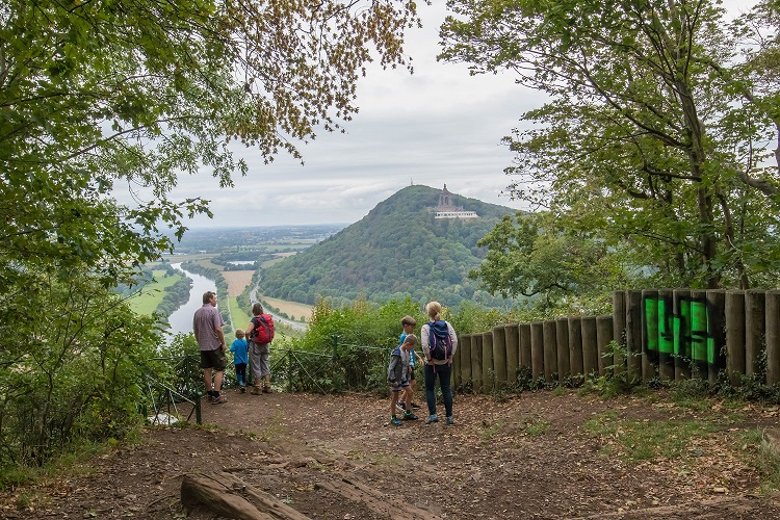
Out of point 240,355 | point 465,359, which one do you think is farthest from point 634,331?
point 240,355

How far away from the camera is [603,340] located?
9500 mm

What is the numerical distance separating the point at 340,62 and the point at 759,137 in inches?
240

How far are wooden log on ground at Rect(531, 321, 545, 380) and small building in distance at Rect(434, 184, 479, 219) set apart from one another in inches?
1479

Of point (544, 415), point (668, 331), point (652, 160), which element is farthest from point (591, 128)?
point (544, 415)

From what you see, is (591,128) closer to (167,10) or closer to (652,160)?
(652,160)

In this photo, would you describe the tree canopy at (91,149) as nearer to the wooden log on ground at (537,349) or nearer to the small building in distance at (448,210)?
the wooden log on ground at (537,349)

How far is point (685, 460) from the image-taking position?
5906 mm

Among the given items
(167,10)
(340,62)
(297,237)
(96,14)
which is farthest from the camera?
(297,237)

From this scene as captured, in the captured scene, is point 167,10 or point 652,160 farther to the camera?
point 652,160

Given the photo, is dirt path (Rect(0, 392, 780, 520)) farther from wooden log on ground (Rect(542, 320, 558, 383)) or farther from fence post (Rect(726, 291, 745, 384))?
wooden log on ground (Rect(542, 320, 558, 383))

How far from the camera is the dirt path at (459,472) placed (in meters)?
4.92

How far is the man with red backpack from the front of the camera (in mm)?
12008

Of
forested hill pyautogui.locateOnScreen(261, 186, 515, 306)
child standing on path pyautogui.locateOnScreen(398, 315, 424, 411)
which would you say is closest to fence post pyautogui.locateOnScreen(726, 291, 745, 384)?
child standing on path pyautogui.locateOnScreen(398, 315, 424, 411)

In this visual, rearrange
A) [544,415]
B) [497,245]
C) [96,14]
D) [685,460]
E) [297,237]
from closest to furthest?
[96,14] → [685,460] → [544,415] → [497,245] → [297,237]
